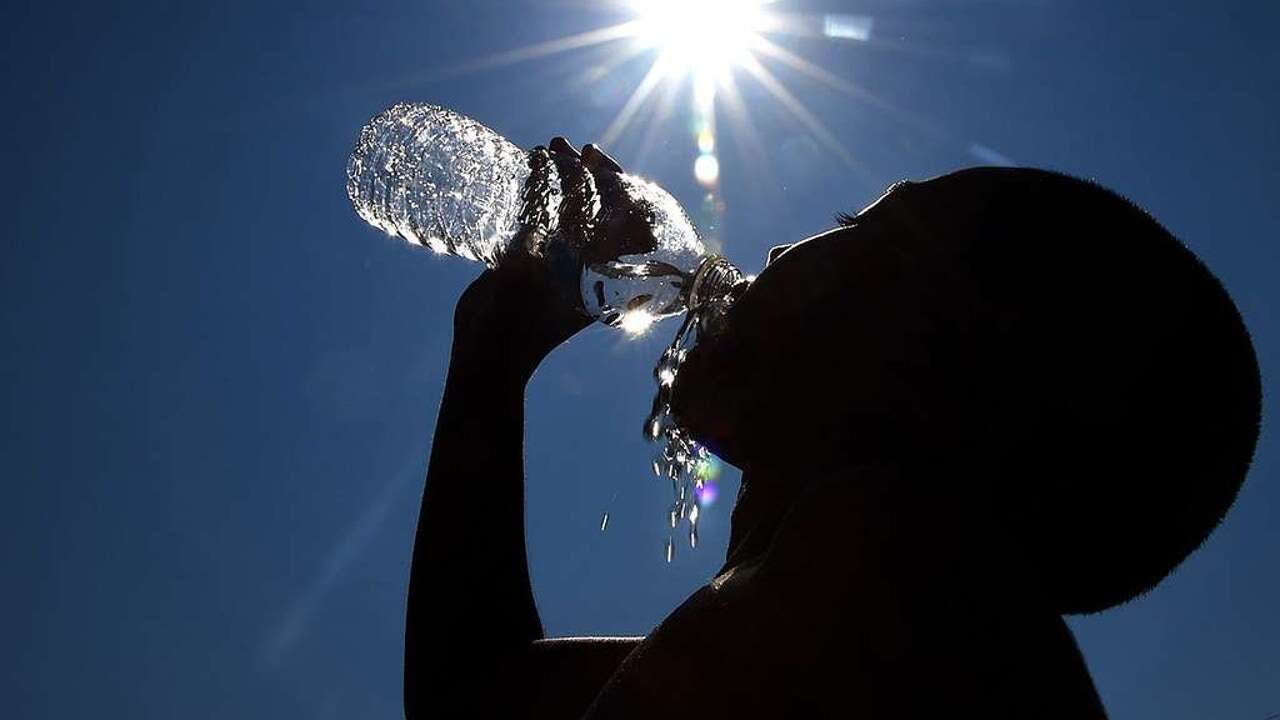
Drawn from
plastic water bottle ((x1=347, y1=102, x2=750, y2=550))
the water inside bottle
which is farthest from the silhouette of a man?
the water inside bottle

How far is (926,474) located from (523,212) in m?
1.95

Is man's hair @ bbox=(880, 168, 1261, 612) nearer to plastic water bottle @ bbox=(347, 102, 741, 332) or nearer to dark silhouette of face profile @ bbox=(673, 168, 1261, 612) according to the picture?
dark silhouette of face profile @ bbox=(673, 168, 1261, 612)

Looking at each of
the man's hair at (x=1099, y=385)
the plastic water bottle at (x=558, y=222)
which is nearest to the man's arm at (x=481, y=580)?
the plastic water bottle at (x=558, y=222)

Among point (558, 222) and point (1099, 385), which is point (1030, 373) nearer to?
point (1099, 385)

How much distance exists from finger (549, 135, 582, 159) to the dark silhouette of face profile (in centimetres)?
134

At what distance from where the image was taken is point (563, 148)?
2896 millimetres

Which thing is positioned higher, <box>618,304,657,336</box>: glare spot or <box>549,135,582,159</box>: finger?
<box>549,135,582,159</box>: finger

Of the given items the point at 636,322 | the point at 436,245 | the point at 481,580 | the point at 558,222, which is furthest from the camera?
the point at 436,245

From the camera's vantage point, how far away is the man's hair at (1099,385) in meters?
1.42

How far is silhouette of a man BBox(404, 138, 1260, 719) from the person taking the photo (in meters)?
1.10

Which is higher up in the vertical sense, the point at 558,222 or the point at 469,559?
the point at 558,222

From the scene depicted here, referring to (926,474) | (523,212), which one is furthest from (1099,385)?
(523,212)

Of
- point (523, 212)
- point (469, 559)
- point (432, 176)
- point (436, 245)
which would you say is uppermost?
point (432, 176)

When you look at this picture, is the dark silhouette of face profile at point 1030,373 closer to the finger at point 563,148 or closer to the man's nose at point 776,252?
the man's nose at point 776,252
